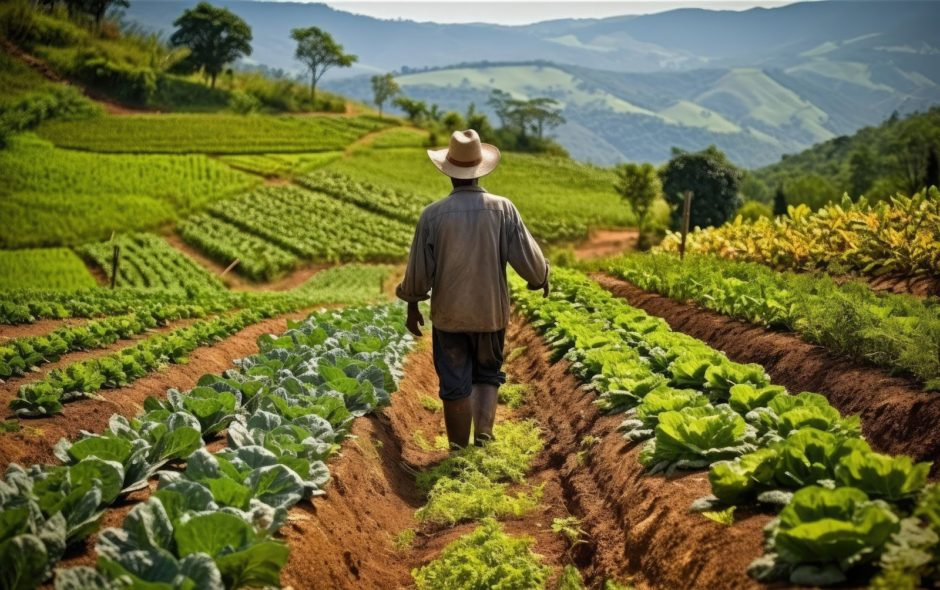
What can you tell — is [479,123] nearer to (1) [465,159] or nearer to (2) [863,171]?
(2) [863,171]

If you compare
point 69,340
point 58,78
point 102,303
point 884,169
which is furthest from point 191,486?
point 884,169

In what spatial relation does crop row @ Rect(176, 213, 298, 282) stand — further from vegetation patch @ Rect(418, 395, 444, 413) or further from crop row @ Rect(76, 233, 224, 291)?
vegetation patch @ Rect(418, 395, 444, 413)

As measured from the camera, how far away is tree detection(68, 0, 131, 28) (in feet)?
224

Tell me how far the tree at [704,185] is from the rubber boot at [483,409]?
45.3m

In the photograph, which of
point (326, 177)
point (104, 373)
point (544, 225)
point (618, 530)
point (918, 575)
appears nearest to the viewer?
point (918, 575)

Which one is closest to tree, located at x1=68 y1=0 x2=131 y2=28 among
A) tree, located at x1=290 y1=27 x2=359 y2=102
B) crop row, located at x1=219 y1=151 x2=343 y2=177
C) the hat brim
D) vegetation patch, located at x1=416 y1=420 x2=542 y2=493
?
crop row, located at x1=219 y1=151 x2=343 y2=177

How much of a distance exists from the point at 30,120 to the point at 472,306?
51.0 meters

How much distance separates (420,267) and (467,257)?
0.40 metres

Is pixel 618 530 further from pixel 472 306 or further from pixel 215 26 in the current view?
pixel 215 26

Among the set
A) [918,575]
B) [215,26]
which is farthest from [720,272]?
[215,26]

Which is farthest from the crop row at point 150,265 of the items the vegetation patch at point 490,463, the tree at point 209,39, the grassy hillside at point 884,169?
the tree at point 209,39

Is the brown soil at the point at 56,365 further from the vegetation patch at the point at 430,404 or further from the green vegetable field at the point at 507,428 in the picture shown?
the vegetation patch at the point at 430,404

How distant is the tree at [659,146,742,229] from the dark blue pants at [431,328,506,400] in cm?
4538

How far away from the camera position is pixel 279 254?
38.2 metres
